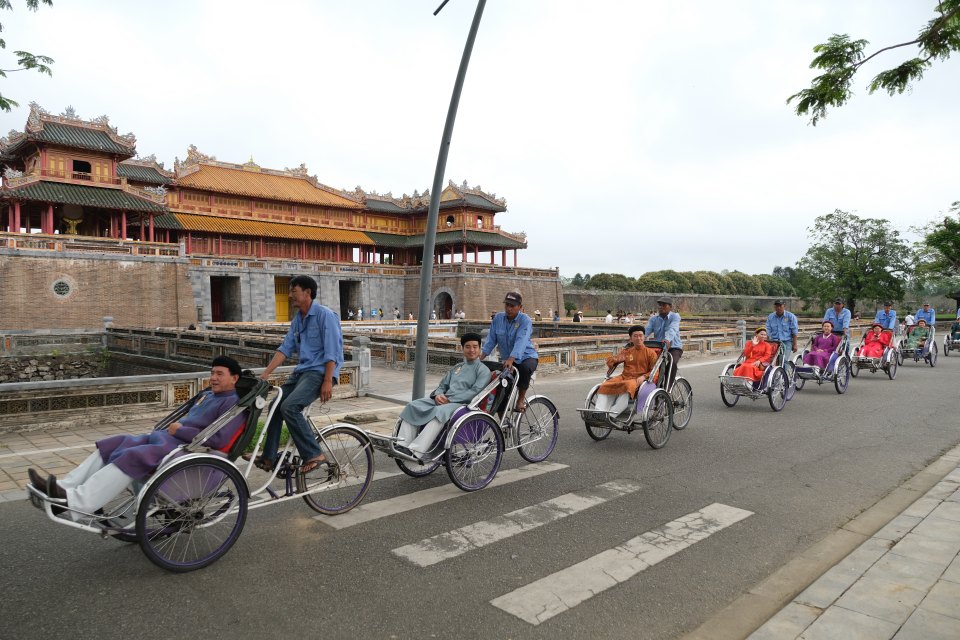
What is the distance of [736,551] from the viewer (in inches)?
155

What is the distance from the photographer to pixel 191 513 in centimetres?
357

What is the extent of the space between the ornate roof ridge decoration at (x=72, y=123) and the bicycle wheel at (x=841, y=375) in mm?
33130

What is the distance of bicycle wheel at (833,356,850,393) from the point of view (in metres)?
10.8

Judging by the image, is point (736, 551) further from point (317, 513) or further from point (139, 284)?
point (139, 284)

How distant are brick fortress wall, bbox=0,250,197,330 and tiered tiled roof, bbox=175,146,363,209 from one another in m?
7.83

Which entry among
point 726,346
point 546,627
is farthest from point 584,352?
point 546,627

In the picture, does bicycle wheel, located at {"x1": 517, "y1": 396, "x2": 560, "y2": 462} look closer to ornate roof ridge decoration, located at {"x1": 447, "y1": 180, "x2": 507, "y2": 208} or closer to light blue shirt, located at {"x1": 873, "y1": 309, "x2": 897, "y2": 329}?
light blue shirt, located at {"x1": 873, "y1": 309, "x2": 897, "y2": 329}

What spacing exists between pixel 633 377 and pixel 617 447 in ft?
2.80

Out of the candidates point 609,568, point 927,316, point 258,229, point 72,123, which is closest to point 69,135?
point 72,123

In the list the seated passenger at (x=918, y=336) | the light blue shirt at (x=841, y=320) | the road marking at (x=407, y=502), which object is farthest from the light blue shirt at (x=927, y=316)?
the road marking at (x=407, y=502)

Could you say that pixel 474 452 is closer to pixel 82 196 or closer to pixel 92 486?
pixel 92 486

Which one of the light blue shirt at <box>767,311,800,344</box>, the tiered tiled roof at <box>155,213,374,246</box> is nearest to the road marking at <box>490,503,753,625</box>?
the light blue shirt at <box>767,311,800,344</box>

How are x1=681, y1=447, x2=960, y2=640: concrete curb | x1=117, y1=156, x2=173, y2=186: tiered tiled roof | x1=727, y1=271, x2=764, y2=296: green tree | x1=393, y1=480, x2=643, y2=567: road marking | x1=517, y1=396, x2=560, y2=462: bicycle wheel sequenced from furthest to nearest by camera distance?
x1=727, y1=271, x2=764, y2=296: green tree, x1=117, y1=156, x2=173, y2=186: tiered tiled roof, x1=517, y1=396, x2=560, y2=462: bicycle wheel, x1=393, y1=480, x2=643, y2=567: road marking, x1=681, y1=447, x2=960, y2=640: concrete curb

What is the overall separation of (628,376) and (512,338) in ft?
5.69
